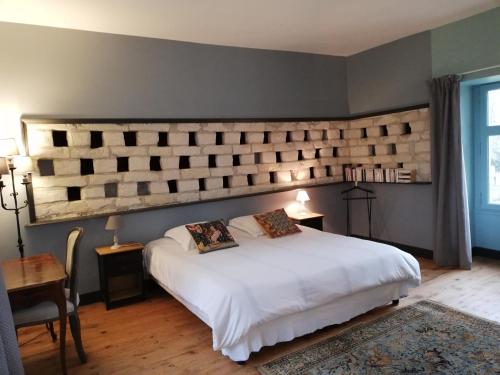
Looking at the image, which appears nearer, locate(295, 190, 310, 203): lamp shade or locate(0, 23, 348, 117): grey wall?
locate(0, 23, 348, 117): grey wall

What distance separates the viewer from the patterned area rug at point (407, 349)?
8.31ft

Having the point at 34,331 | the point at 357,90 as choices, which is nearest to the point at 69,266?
the point at 34,331

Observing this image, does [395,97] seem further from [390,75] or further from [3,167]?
[3,167]

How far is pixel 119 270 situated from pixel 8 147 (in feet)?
4.90

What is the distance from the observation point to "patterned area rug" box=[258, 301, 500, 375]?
2.53 meters

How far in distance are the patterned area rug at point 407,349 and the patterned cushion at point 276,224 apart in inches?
54.6

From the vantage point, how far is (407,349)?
9.01 ft

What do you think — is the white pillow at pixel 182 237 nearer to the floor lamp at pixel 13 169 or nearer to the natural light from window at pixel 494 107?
the floor lamp at pixel 13 169

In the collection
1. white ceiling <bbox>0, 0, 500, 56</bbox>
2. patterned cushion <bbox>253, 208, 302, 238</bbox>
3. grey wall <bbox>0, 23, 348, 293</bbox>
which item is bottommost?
patterned cushion <bbox>253, 208, 302, 238</bbox>

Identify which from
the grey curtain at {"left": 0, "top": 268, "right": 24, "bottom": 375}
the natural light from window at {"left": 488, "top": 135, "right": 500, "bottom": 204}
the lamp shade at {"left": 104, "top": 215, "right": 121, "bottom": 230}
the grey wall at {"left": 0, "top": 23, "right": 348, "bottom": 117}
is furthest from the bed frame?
the grey wall at {"left": 0, "top": 23, "right": 348, "bottom": 117}

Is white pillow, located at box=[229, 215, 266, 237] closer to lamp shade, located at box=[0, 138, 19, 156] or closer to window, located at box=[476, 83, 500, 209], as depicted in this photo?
lamp shade, located at box=[0, 138, 19, 156]

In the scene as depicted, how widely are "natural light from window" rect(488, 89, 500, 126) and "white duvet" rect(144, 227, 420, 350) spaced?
2.30 metres

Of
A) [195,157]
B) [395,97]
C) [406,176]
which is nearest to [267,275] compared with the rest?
[195,157]

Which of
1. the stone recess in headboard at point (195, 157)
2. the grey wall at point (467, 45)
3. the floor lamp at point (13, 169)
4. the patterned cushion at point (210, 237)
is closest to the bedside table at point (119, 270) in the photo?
the stone recess in headboard at point (195, 157)
